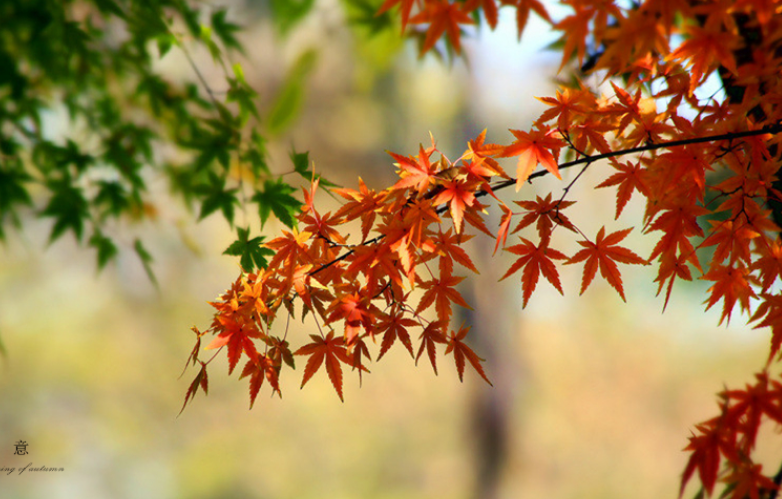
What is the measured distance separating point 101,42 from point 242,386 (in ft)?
11.6

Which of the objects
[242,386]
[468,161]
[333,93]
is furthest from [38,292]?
[468,161]

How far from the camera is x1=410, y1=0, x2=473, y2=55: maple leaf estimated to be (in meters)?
0.51

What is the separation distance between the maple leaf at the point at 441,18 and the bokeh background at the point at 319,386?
3.52m

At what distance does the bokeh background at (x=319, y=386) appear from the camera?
4465 mm

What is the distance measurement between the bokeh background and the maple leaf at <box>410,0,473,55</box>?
11.5 ft

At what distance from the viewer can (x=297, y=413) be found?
15.4 ft

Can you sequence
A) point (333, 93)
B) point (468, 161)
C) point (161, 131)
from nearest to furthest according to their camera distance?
point (468, 161)
point (161, 131)
point (333, 93)

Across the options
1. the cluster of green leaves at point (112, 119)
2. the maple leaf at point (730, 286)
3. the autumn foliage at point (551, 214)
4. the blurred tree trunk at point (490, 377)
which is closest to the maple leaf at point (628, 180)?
the autumn foliage at point (551, 214)

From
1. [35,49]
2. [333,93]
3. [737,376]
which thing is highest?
[333,93]

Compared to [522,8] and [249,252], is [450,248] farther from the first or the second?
[249,252]

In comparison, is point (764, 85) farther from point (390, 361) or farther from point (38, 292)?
point (38, 292)

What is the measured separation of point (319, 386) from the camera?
4785mm

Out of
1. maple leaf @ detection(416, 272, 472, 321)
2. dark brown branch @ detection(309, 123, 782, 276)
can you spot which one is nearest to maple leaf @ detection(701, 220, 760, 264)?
dark brown branch @ detection(309, 123, 782, 276)

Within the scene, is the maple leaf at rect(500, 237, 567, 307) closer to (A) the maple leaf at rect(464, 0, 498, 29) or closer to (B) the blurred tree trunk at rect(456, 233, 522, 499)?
(A) the maple leaf at rect(464, 0, 498, 29)
